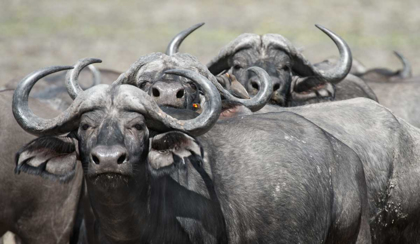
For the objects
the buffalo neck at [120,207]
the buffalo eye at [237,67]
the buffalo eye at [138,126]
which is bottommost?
the buffalo eye at [237,67]

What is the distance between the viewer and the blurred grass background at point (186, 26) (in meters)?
21.5

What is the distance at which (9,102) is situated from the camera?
25.2ft

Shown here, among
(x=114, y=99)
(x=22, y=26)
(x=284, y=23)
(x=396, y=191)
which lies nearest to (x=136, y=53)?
(x=22, y=26)

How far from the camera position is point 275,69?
913cm

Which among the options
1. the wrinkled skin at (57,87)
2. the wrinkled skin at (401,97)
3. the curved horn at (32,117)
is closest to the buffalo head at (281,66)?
the wrinkled skin at (401,97)

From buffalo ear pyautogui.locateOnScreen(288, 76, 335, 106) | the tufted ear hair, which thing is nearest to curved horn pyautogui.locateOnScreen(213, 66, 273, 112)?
the tufted ear hair

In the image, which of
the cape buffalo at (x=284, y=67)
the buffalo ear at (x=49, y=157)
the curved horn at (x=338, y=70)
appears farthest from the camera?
the curved horn at (x=338, y=70)

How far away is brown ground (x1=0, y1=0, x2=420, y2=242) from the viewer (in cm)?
2153

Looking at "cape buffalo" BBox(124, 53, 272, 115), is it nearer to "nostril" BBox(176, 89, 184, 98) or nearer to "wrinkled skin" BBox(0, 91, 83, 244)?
"nostril" BBox(176, 89, 184, 98)

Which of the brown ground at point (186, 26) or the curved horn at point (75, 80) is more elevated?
the curved horn at point (75, 80)

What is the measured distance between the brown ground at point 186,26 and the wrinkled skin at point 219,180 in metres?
13.4

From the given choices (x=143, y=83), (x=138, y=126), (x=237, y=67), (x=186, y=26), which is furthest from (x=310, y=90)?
(x=186, y=26)

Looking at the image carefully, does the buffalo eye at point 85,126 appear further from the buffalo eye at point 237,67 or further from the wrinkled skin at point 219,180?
the buffalo eye at point 237,67

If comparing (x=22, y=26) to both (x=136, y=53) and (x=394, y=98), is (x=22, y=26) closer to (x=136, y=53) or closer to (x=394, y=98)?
(x=136, y=53)
